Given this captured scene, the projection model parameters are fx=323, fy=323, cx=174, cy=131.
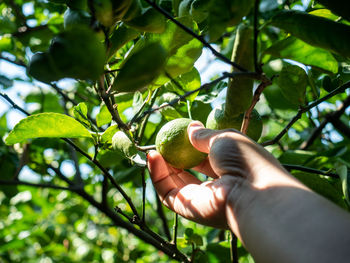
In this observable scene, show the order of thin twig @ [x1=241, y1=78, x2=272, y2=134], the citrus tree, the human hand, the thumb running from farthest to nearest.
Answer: the thumb, the human hand, thin twig @ [x1=241, y1=78, x2=272, y2=134], the citrus tree

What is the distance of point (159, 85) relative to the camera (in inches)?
36.9

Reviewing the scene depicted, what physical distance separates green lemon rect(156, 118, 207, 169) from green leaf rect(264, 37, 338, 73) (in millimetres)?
379

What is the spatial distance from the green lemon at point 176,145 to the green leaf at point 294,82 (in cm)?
34

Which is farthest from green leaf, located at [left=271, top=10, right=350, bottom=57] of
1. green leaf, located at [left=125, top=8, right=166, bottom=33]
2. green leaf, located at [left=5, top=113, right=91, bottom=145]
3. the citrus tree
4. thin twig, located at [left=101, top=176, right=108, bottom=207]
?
thin twig, located at [left=101, top=176, right=108, bottom=207]

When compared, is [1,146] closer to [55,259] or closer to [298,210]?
[55,259]

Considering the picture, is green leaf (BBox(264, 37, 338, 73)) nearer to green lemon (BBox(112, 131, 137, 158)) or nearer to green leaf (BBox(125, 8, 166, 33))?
green leaf (BBox(125, 8, 166, 33))

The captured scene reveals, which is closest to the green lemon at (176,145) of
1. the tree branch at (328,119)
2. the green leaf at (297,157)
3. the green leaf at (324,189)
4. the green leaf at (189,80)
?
the green leaf at (189,80)

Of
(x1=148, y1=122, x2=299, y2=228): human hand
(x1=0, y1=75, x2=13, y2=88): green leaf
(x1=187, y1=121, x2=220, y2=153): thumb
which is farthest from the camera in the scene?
(x1=0, y1=75, x2=13, y2=88): green leaf

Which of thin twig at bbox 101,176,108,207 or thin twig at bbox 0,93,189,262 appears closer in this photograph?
thin twig at bbox 0,93,189,262

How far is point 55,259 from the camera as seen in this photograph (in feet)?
7.73

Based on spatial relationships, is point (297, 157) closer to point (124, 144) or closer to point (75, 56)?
point (124, 144)

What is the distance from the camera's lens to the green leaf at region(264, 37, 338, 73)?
0.76 metres

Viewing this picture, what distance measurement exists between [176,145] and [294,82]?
17.1 inches

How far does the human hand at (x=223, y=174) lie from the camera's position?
833 mm
